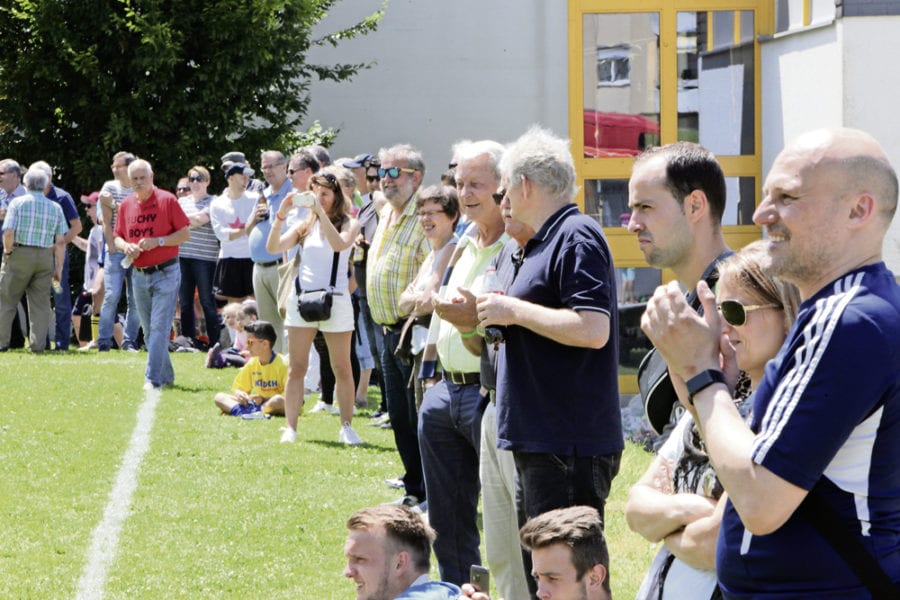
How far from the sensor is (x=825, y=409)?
2.41m

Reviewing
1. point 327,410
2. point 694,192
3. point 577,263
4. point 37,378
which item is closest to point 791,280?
point 694,192

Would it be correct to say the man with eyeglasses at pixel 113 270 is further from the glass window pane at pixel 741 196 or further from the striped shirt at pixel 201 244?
the glass window pane at pixel 741 196

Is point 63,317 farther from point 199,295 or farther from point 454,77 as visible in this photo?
point 454,77

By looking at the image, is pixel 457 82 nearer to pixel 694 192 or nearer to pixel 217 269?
pixel 217 269

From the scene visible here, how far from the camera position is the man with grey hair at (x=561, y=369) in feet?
15.0

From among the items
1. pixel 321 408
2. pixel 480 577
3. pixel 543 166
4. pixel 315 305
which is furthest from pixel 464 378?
pixel 321 408

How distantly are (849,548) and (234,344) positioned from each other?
44.6 feet

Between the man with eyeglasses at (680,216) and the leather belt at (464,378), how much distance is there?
7.11 ft

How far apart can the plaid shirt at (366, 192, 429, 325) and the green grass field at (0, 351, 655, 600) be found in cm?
122

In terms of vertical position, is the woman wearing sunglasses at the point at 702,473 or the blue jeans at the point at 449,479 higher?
the woman wearing sunglasses at the point at 702,473

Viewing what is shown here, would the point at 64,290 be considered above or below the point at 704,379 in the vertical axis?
below

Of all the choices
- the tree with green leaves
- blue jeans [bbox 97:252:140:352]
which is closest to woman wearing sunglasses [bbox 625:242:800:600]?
blue jeans [bbox 97:252:140:352]

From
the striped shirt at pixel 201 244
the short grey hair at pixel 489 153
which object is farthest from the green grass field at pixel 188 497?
the striped shirt at pixel 201 244

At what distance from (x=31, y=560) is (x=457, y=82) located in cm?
1971
